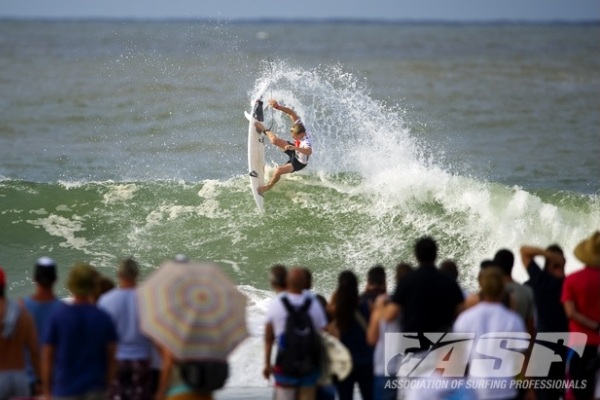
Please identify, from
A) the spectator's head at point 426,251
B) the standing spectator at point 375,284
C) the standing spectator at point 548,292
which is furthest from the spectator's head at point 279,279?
the standing spectator at point 548,292

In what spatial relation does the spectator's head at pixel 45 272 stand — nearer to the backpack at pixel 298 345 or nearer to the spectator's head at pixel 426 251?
the backpack at pixel 298 345

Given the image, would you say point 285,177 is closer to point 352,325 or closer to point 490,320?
point 352,325

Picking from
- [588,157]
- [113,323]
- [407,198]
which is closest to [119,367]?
[113,323]

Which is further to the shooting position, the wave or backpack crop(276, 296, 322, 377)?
the wave

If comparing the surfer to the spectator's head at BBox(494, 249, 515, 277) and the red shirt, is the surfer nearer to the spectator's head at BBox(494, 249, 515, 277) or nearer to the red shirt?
the spectator's head at BBox(494, 249, 515, 277)

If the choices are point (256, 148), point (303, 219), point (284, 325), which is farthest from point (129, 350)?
point (303, 219)

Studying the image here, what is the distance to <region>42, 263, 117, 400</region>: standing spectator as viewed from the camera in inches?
273

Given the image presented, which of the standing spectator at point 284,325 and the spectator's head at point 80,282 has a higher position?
the spectator's head at point 80,282

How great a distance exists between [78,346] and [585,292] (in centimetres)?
329

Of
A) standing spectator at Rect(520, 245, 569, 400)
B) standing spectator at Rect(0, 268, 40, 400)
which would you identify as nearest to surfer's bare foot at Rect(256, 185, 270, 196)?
standing spectator at Rect(520, 245, 569, 400)

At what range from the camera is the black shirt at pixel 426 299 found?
304 inches

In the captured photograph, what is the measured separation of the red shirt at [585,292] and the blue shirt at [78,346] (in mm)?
3008

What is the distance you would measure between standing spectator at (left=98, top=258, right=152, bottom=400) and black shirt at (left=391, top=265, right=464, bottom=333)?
1.59 metres

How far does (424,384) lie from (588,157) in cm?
2273
